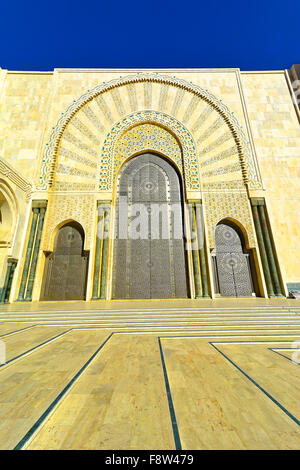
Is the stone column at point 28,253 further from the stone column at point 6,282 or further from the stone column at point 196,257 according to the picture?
the stone column at point 196,257

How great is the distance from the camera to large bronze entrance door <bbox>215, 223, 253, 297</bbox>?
426 cm

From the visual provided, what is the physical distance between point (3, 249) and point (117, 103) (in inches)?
172

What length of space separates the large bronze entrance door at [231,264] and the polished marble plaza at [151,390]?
2794mm

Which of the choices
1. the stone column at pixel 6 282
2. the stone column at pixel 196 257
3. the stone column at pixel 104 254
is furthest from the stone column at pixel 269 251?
the stone column at pixel 6 282

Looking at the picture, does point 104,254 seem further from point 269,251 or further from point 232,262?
point 269,251

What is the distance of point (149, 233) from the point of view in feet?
15.3

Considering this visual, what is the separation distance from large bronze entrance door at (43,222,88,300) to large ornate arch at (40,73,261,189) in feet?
4.13

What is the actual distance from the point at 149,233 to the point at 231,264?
6.26 ft

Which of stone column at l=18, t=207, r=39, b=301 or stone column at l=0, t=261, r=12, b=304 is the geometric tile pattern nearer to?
stone column at l=18, t=207, r=39, b=301

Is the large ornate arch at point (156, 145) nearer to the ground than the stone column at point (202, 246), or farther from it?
farther from it

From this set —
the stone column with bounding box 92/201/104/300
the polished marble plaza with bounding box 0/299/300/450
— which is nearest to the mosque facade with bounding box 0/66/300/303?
the stone column with bounding box 92/201/104/300

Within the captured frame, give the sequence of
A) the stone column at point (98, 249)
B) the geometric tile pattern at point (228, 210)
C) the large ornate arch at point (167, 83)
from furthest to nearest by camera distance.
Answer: the large ornate arch at point (167, 83) < the geometric tile pattern at point (228, 210) < the stone column at point (98, 249)

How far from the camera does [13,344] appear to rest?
130 cm

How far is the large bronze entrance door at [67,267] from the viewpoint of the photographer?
4172 mm
